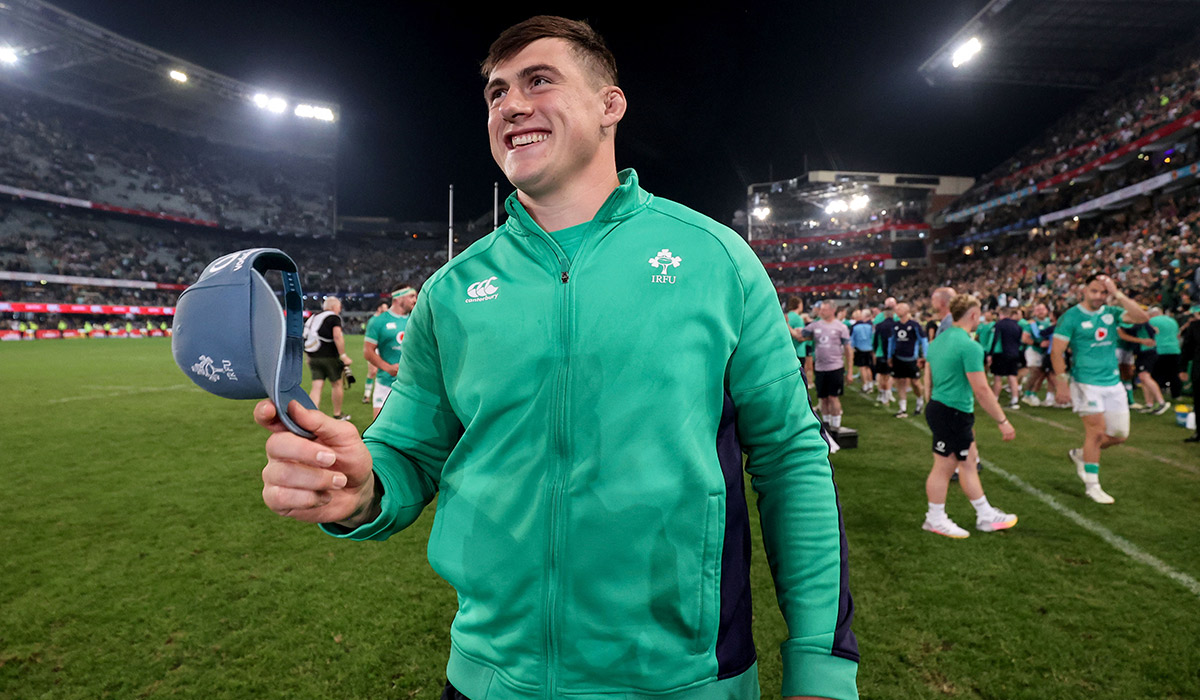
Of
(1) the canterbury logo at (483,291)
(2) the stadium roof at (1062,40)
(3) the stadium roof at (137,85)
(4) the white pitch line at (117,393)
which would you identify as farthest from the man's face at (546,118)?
(3) the stadium roof at (137,85)

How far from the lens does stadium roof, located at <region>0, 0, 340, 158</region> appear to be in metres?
34.5

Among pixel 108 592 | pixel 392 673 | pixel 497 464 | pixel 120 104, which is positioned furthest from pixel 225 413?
pixel 120 104

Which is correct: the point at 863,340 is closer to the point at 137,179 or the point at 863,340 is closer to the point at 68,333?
the point at 68,333

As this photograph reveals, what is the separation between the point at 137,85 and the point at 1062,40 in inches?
2300

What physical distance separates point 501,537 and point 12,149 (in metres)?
58.2

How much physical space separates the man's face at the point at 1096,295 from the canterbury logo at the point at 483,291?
7.34 m

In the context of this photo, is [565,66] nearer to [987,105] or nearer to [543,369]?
[543,369]

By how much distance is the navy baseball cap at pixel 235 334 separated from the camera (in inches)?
37.9

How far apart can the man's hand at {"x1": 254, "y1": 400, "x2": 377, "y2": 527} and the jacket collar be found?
645 millimetres

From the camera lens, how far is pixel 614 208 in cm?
143

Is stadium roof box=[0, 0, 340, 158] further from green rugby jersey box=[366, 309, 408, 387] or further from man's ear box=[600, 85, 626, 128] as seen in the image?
man's ear box=[600, 85, 626, 128]

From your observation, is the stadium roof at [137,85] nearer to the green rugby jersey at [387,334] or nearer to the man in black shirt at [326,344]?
the man in black shirt at [326,344]

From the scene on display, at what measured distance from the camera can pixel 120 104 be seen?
149ft

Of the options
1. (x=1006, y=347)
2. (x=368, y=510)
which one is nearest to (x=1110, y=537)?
(x=368, y=510)
